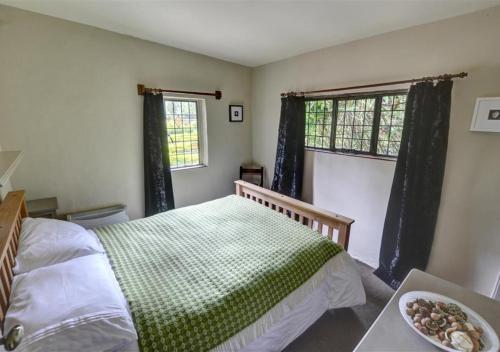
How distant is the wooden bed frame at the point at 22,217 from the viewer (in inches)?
40.4

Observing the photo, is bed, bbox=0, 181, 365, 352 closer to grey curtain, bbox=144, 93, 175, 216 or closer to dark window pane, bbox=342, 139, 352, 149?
grey curtain, bbox=144, 93, 175, 216

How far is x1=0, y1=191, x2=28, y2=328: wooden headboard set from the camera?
0.97 metres

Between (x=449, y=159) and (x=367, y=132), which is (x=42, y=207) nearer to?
(x=367, y=132)

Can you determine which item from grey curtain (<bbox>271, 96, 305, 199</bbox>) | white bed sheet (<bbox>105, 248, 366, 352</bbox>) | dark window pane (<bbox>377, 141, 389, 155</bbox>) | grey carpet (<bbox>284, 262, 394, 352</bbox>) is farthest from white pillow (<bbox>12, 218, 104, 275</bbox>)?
dark window pane (<bbox>377, 141, 389, 155</bbox>)

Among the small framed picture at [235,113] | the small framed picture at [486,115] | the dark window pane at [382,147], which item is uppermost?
the small framed picture at [235,113]

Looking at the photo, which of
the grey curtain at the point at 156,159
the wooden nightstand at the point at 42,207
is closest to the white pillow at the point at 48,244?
the wooden nightstand at the point at 42,207

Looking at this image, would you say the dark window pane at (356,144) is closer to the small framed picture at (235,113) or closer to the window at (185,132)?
the small framed picture at (235,113)

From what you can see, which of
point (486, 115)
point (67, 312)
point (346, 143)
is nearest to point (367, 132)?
point (346, 143)

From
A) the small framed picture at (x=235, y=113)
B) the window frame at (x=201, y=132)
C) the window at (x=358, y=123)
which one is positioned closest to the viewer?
the window at (x=358, y=123)

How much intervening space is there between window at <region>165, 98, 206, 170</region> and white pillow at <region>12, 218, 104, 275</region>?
65.7 inches

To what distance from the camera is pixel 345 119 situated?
8.61ft

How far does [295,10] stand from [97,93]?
2010 millimetres

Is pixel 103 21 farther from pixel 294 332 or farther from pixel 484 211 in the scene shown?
pixel 484 211

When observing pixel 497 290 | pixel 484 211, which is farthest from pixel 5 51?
pixel 484 211
